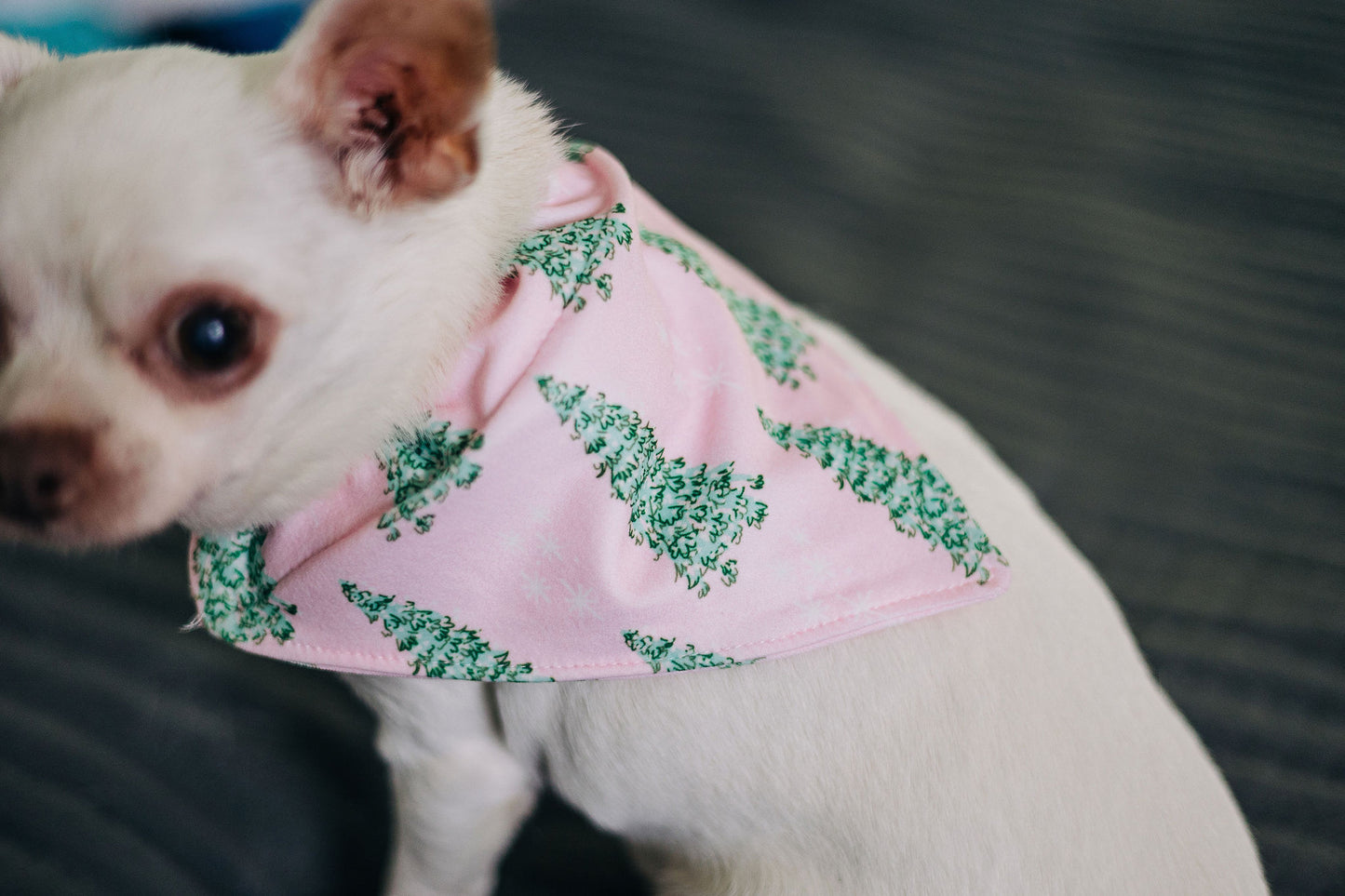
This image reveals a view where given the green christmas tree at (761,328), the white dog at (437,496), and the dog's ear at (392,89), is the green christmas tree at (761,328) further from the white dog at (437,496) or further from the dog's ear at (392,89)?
the dog's ear at (392,89)

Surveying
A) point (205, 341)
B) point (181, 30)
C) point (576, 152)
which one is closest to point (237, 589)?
point (205, 341)

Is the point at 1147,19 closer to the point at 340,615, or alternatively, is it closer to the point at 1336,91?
the point at 1336,91

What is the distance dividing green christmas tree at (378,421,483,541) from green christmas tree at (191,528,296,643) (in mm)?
202

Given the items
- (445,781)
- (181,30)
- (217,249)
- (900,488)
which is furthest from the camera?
(181,30)

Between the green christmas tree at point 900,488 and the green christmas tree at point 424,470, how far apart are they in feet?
1.04

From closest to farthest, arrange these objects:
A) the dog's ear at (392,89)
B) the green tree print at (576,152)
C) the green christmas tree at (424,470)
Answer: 1. the dog's ear at (392,89)
2. the green christmas tree at (424,470)
3. the green tree print at (576,152)

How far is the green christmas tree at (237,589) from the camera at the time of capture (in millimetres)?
992

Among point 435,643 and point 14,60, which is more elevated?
point 14,60

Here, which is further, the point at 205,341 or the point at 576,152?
the point at 576,152

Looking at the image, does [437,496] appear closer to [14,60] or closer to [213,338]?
[213,338]

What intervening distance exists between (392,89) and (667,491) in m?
0.45

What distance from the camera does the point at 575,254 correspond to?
900 mm

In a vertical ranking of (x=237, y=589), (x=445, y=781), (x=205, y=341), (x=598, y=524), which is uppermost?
(x=205, y=341)

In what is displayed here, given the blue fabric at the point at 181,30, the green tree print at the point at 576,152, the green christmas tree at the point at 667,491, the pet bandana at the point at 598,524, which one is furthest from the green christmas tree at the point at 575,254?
the blue fabric at the point at 181,30
